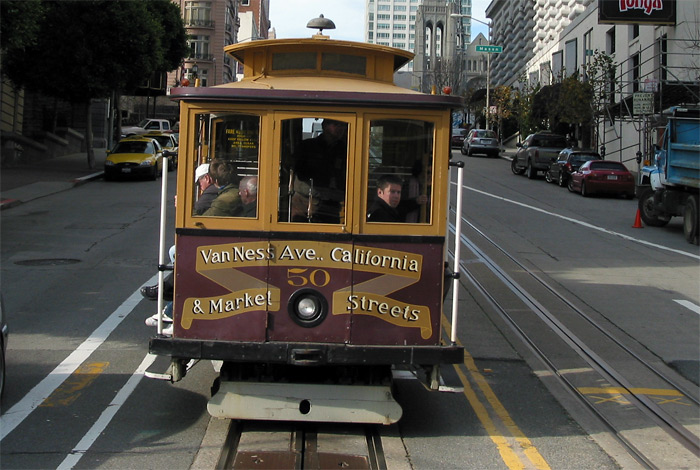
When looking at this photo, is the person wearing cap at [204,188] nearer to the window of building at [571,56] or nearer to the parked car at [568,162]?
the parked car at [568,162]

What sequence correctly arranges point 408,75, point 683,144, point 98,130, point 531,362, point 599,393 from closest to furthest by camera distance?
1. point 599,393
2. point 531,362
3. point 408,75
4. point 683,144
5. point 98,130

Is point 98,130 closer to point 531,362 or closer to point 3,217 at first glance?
point 3,217

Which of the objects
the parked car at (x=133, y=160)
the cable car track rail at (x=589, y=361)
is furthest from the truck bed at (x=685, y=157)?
the parked car at (x=133, y=160)

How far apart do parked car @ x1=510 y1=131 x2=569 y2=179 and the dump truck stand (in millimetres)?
13742

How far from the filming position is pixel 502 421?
22.2 feet

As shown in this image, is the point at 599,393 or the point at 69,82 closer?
the point at 599,393

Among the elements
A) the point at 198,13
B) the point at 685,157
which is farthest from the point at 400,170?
the point at 198,13

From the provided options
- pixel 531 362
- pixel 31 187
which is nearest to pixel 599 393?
pixel 531 362

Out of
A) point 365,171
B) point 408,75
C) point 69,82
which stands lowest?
point 365,171

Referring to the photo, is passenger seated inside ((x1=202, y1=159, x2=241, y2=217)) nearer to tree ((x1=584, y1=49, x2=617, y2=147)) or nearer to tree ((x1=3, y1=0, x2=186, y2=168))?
tree ((x1=3, y1=0, x2=186, y2=168))

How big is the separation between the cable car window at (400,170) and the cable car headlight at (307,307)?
697 millimetres

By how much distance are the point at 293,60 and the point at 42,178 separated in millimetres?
24505

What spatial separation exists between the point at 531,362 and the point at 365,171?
368 cm

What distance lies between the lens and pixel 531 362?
28.2ft
